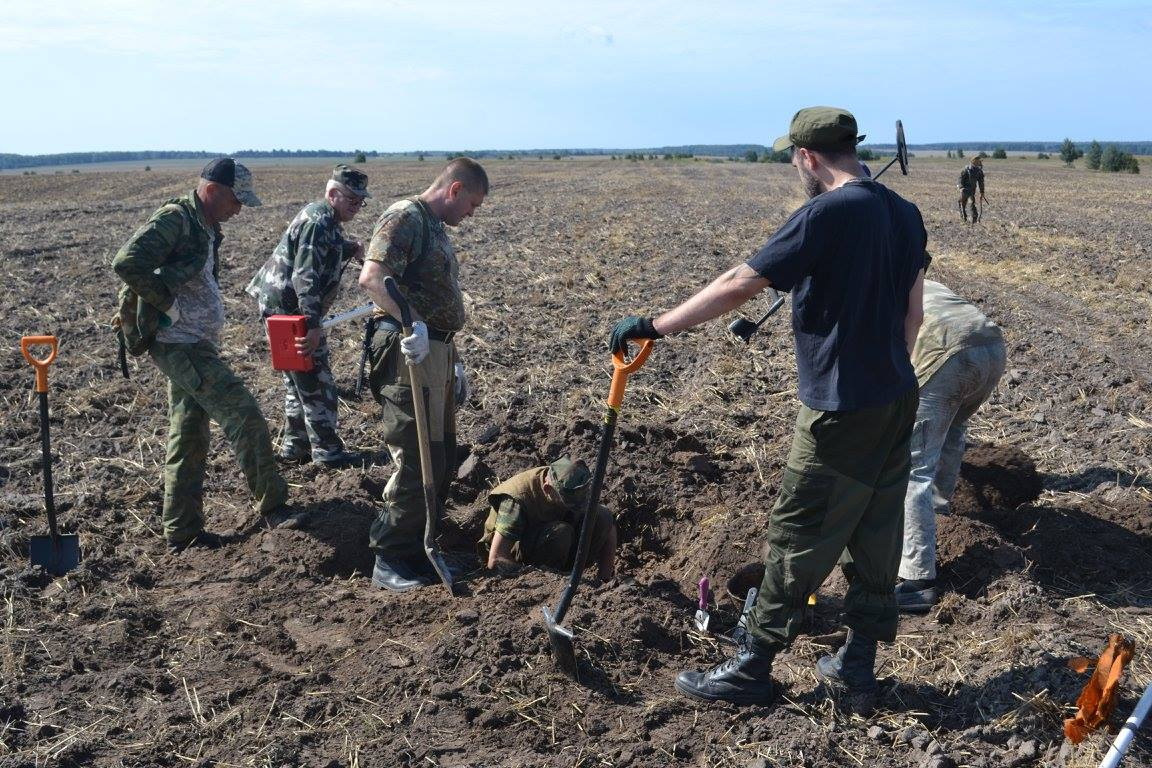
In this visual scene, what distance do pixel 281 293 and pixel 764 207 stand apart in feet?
79.1

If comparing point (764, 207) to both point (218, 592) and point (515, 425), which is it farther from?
point (218, 592)

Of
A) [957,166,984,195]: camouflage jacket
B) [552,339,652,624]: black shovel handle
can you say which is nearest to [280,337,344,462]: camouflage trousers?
[552,339,652,624]: black shovel handle

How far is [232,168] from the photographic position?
5.53 metres

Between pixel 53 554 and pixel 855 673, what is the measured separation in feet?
13.6

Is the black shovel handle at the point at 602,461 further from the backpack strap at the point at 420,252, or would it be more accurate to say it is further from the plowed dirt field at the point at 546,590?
the backpack strap at the point at 420,252

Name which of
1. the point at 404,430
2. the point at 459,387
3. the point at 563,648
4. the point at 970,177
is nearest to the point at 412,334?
the point at 404,430

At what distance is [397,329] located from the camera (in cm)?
490

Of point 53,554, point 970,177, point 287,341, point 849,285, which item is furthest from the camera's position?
point 970,177

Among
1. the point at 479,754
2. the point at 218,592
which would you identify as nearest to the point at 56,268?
the point at 218,592

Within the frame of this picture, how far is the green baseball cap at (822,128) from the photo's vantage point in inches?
139

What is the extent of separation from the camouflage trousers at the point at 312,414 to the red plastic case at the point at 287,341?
0.68 m

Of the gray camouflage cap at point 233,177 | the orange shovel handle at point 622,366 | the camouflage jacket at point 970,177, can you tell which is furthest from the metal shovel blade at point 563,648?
the camouflage jacket at point 970,177

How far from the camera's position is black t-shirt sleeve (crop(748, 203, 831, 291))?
3404 millimetres

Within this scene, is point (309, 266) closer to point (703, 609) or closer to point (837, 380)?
point (703, 609)
